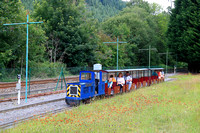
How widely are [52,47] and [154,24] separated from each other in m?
42.4

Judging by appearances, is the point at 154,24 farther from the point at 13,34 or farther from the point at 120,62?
the point at 13,34

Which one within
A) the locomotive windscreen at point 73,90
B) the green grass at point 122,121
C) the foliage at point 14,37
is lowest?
the green grass at point 122,121

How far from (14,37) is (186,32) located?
3512cm

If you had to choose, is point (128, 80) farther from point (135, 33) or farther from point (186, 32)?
point (135, 33)

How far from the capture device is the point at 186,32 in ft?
144

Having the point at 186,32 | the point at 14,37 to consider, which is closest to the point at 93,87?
the point at 14,37

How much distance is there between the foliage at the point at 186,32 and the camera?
139ft

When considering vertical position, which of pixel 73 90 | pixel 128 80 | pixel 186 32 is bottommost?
pixel 73 90

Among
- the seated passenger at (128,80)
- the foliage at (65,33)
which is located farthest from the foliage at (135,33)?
the seated passenger at (128,80)

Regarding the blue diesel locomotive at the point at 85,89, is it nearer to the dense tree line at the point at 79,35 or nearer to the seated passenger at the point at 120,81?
the seated passenger at the point at 120,81

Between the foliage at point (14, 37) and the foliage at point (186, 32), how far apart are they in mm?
30739

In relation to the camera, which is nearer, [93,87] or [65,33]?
[93,87]

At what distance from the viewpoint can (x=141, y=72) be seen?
21547mm

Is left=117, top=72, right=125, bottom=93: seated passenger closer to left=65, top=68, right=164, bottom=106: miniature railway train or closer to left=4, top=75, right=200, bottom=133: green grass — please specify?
left=65, top=68, right=164, bottom=106: miniature railway train
